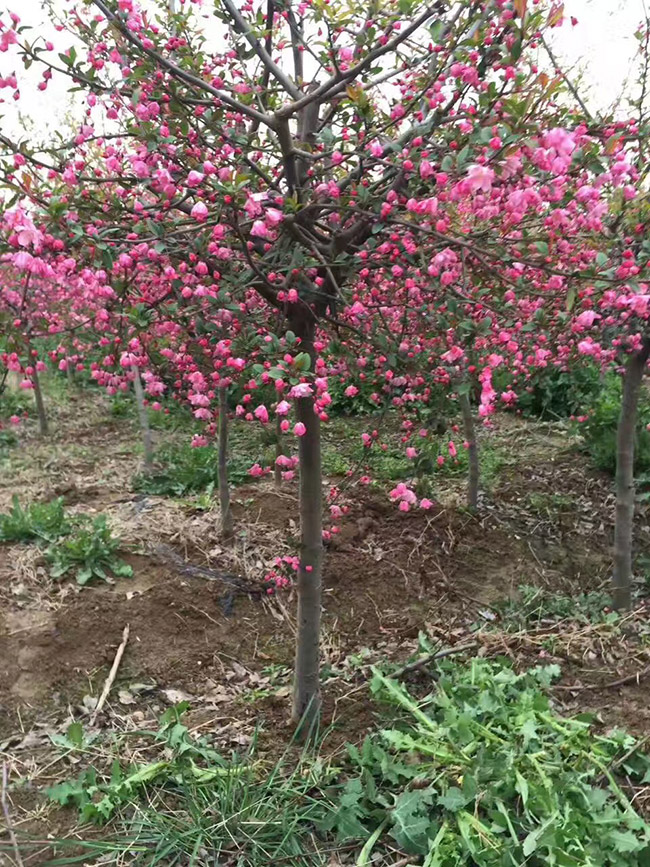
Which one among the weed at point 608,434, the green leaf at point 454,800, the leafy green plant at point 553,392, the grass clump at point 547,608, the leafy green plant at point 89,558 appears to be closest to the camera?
the green leaf at point 454,800

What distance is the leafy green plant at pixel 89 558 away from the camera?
3.69 m

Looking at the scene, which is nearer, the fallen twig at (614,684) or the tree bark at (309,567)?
the tree bark at (309,567)

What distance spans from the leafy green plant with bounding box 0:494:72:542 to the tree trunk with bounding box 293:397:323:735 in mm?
2182

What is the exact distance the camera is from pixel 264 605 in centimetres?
363

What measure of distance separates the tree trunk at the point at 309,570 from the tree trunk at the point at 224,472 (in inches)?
55.8

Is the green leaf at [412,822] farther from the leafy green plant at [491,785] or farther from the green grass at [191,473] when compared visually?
the green grass at [191,473]

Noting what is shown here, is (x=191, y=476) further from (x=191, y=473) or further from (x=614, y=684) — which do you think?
(x=614, y=684)

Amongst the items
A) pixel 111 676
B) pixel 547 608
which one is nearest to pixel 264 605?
pixel 111 676

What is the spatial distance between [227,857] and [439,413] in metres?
1.79

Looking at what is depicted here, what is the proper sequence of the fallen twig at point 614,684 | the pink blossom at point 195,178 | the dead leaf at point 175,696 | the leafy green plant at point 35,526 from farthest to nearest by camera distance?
1. the leafy green plant at point 35,526
2. the dead leaf at point 175,696
3. the fallen twig at point 614,684
4. the pink blossom at point 195,178

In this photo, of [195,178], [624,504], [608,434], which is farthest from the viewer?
[608,434]

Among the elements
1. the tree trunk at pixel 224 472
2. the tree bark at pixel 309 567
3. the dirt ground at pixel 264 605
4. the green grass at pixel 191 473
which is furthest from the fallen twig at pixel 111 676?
the green grass at pixel 191 473

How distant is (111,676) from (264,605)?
0.94 m

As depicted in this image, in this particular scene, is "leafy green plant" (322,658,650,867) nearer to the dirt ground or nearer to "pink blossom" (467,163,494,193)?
the dirt ground
